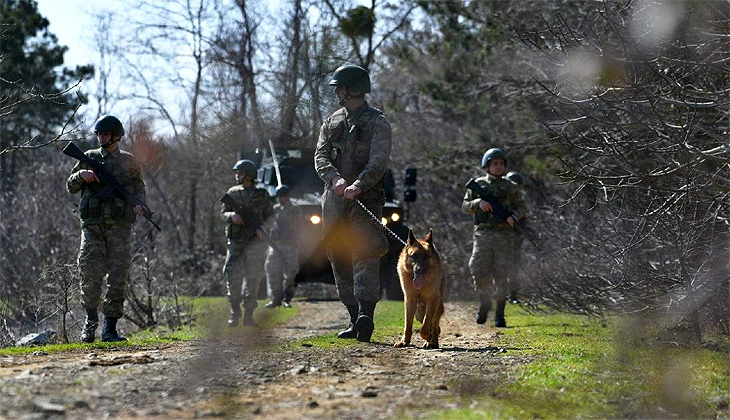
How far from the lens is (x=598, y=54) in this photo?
10883 millimetres

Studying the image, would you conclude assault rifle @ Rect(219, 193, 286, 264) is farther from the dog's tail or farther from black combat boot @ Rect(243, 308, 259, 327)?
the dog's tail

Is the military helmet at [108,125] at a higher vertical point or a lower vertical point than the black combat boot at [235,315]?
higher

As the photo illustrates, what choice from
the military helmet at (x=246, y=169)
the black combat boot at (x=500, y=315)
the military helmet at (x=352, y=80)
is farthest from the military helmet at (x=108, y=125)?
the black combat boot at (x=500, y=315)

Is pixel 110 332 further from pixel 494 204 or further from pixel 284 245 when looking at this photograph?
pixel 284 245

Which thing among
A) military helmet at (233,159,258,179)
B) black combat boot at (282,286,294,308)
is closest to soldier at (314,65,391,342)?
military helmet at (233,159,258,179)

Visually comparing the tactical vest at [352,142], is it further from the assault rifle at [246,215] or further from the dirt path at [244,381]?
the assault rifle at [246,215]

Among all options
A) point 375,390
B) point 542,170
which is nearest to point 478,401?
point 375,390

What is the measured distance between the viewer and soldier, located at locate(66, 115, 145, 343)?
11.6m

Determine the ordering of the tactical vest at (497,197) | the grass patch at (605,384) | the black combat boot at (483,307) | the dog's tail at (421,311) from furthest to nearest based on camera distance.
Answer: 1. the black combat boot at (483,307)
2. the tactical vest at (497,197)
3. the dog's tail at (421,311)
4. the grass patch at (605,384)

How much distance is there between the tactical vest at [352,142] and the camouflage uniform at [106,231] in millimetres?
2288

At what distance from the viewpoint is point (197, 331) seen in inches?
611

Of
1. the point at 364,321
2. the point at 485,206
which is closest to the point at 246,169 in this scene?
the point at 485,206

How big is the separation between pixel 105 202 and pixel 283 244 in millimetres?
8643

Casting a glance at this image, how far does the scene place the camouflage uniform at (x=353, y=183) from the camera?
10711 millimetres
